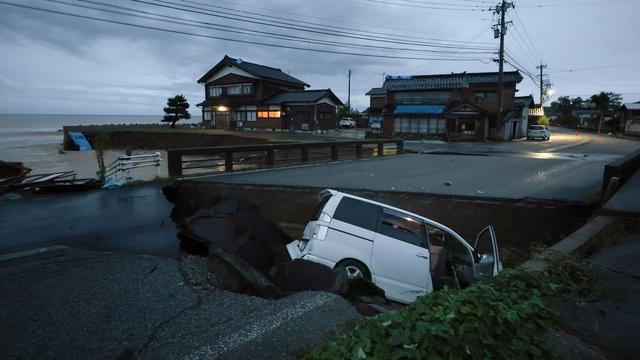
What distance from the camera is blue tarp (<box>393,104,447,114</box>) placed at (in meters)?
41.9

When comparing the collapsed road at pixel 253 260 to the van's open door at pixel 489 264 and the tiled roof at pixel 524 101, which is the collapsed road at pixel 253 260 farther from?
the tiled roof at pixel 524 101

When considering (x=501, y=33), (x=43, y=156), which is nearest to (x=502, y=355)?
(x=501, y=33)

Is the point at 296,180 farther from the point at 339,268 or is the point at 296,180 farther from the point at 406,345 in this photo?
the point at 406,345

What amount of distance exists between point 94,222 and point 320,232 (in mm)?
5336

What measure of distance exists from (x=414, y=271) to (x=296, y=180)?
6.26 meters

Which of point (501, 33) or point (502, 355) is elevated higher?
point (501, 33)

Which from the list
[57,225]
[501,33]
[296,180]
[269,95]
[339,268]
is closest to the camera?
[339,268]

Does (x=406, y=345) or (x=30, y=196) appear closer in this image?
(x=406, y=345)

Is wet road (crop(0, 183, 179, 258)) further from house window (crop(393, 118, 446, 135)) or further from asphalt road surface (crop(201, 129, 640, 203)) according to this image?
house window (crop(393, 118, 446, 135))

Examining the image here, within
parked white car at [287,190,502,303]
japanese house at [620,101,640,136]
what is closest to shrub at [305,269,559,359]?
parked white car at [287,190,502,303]

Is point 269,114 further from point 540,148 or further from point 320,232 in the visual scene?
point 320,232

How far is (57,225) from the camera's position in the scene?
7410 millimetres

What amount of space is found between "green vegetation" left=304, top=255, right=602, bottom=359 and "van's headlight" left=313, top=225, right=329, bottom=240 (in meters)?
2.99

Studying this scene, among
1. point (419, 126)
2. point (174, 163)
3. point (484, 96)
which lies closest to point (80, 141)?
point (174, 163)
